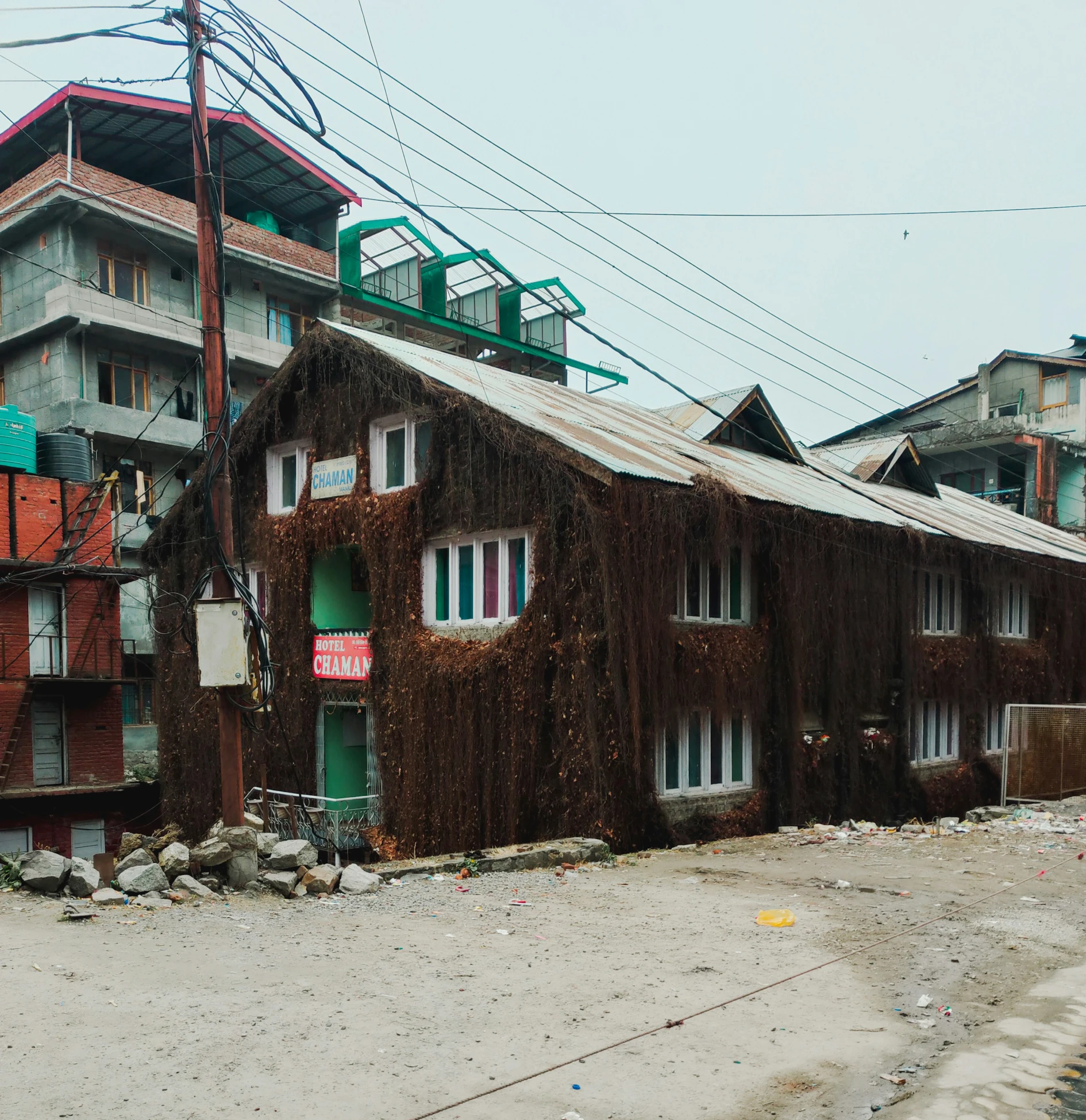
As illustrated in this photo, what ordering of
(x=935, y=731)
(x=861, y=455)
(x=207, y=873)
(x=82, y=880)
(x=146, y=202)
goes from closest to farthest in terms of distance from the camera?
(x=82, y=880), (x=207, y=873), (x=935, y=731), (x=861, y=455), (x=146, y=202)

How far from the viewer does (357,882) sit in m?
10.2

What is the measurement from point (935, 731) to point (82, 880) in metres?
18.7

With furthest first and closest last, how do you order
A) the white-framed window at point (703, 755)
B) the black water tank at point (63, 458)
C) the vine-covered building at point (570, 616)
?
1. the black water tank at point (63, 458)
2. the white-framed window at point (703, 755)
3. the vine-covered building at point (570, 616)

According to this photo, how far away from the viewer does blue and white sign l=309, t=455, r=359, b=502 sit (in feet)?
64.2

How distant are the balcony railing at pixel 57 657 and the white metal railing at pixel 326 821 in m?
8.58

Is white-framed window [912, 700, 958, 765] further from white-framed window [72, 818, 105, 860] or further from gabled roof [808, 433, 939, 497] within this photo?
white-framed window [72, 818, 105, 860]

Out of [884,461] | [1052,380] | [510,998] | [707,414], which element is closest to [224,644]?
[510,998]

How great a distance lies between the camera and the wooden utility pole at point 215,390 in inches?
435

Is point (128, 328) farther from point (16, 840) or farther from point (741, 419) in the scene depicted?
point (741, 419)

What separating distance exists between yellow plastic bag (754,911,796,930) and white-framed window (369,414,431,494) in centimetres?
1062

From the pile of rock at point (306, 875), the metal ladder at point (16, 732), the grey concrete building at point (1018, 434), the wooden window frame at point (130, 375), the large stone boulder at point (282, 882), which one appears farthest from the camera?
the grey concrete building at point (1018, 434)

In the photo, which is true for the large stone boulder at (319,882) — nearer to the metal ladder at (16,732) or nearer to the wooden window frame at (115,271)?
the metal ladder at (16,732)

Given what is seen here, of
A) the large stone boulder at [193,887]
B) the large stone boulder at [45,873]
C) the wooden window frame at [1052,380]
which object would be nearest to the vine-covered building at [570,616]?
the large stone boulder at [193,887]

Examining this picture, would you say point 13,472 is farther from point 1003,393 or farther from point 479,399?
point 1003,393
